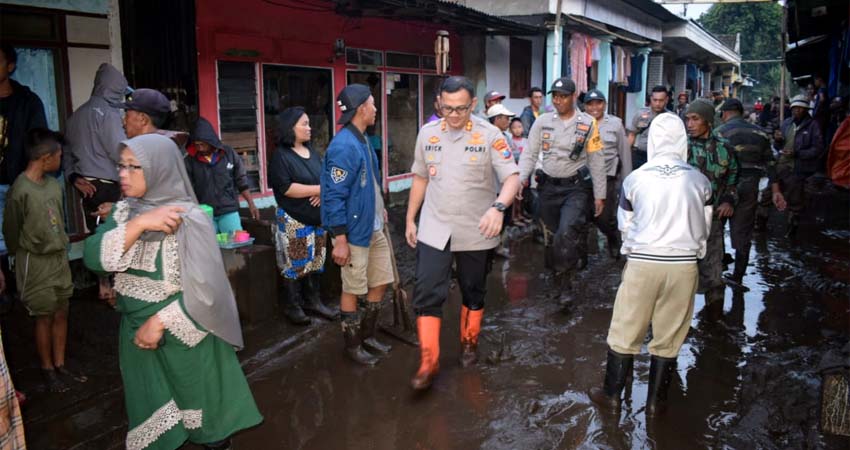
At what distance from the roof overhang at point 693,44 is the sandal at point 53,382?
69.1 feet

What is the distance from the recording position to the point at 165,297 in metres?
2.97

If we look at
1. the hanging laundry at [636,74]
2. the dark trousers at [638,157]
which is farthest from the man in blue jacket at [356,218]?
the hanging laundry at [636,74]

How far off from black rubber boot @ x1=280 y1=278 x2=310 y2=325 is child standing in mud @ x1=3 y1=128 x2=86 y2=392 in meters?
1.84

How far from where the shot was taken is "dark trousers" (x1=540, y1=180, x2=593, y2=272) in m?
6.30

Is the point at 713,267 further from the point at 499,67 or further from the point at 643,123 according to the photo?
the point at 499,67

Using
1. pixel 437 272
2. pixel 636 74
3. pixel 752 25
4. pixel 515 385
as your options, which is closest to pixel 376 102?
pixel 437 272

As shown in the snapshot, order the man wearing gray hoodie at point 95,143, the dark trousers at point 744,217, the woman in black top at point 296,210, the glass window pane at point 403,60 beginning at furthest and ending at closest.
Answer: the glass window pane at point 403,60, the dark trousers at point 744,217, the woman in black top at point 296,210, the man wearing gray hoodie at point 95,143

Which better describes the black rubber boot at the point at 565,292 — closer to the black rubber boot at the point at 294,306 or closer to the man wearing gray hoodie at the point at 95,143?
the black rubber boot at the point at 294,306

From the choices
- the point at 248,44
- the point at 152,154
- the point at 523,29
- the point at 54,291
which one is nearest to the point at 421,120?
the point at 523,29

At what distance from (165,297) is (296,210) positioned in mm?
2743

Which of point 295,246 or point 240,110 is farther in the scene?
point 240,110

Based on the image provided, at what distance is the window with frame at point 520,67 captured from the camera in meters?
14.6

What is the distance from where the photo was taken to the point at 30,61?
6.07 meters

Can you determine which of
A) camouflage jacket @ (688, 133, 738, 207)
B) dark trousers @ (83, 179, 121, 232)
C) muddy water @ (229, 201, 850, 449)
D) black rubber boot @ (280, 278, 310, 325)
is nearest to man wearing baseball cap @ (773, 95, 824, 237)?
muddy water @ (229, 201, 850, 449)
